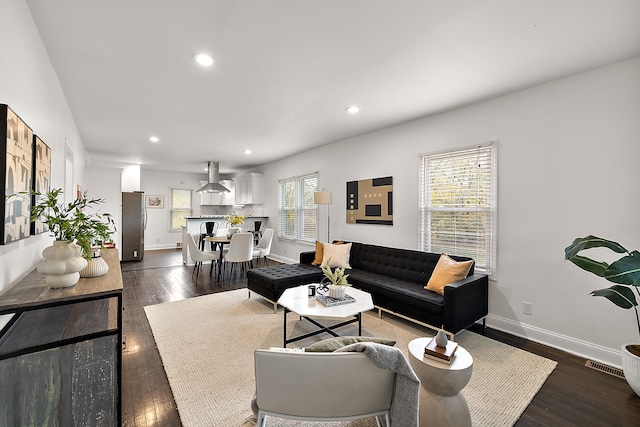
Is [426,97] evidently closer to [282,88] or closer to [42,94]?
[282,88]

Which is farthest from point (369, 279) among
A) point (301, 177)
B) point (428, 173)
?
point (301, 177)

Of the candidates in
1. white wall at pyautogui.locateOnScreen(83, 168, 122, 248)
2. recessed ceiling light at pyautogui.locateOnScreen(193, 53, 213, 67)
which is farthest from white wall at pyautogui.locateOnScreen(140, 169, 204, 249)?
recessed ceiling light at pyautogui.locateOnScreen(193, 53, 213, 67)

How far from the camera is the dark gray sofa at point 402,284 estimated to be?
2859 millimetres

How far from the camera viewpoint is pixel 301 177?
6.54 meters

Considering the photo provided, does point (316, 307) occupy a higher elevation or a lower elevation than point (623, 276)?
lower

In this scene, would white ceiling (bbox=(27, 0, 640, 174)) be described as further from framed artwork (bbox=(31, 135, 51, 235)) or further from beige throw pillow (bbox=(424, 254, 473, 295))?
beige throw pillow (bbox=(424, 254, 473, 295))

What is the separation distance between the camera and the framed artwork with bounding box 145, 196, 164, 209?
30.1 ft

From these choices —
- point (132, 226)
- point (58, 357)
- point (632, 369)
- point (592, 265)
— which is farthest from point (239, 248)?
point (632, 369)

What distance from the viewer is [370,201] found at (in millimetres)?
4816

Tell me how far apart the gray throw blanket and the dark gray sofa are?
5.36 ft

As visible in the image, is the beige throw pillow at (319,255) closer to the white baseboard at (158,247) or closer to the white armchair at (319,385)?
the white armchair at (319,385)

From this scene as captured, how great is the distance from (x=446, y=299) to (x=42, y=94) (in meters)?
3.97

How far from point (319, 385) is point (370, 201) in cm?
372

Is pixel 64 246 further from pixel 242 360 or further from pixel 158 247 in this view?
pixel 158 247
